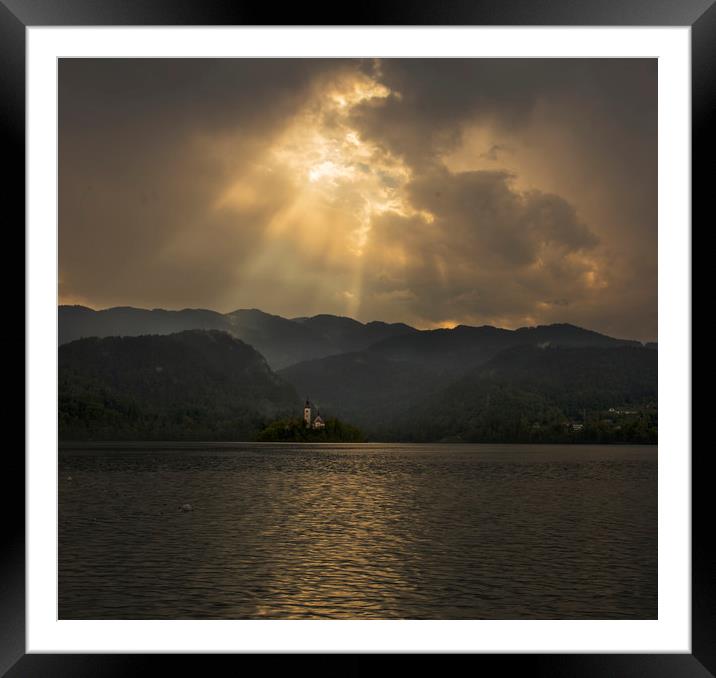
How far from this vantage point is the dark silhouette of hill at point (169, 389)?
3895 inches

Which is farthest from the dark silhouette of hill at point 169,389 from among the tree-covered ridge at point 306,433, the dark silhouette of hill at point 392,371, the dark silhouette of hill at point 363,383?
the dark silhouette of hill at point 392,371

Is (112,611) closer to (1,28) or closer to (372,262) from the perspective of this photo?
(1,28)

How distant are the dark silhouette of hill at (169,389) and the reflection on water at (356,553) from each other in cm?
7226

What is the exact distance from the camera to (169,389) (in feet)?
363

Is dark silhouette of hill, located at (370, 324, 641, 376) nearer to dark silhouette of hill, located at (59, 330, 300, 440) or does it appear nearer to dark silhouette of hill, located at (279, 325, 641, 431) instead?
dark silhouette of hill, located at (279, 325, 641, 431)

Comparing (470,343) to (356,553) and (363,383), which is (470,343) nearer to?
(363,383)

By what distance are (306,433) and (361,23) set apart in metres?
94.4

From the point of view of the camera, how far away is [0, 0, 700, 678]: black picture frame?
407 cm

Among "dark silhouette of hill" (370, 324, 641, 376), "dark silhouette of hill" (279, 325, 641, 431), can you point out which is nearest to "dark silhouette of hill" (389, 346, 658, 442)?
"dark silhouette of hill" (370, 324, 641, 376)

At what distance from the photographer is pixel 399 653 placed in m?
4.30

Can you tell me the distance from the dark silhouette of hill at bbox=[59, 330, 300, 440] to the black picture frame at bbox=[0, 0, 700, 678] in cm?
9536

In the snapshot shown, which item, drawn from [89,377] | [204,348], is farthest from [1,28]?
[204,348]

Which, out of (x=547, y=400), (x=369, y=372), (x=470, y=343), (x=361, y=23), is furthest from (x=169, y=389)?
(x=361, y=23)

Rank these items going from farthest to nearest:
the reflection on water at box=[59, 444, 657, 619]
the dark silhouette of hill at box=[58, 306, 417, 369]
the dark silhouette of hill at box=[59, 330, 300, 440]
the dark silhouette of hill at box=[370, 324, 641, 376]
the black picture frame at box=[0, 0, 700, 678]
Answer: the dark silhouette of hill at box=[58, 306, 417, 369] → the dark silhouette of hill at box=[370, 324, 641, 376] → the dark silhouette of hill at box=[59, 330, 300, 440] → the reflection on water at box=[59, 444, 657, 619] → the black picture frame at box=[0, 0, 700, 678]
